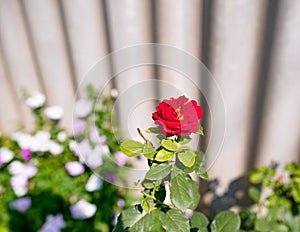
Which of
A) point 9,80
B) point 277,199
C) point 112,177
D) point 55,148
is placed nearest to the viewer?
point 112,177

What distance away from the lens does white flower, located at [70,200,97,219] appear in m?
1.43

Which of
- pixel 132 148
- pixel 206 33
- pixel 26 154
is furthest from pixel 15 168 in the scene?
pixel 132 148

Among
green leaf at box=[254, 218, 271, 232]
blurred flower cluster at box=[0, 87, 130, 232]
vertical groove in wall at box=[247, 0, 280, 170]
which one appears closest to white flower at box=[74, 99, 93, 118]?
blurred flower cluster at box=[0, 87, 130, 232]

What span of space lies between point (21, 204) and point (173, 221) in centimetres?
98

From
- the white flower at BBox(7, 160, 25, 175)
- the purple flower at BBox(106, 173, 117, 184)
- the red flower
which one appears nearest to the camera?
the red flower

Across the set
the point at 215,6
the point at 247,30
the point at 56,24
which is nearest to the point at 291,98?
the point at 247,30

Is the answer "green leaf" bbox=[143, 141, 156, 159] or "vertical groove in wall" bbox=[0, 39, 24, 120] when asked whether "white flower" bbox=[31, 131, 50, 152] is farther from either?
"green leaf" bbox=[143, 141, 156, 159]

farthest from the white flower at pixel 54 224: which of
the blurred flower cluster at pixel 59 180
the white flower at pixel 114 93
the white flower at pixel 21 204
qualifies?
the white flower at pixel 114 93

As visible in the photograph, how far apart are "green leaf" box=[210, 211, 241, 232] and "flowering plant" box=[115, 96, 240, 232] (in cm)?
27

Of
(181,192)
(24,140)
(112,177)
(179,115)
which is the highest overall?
(179,115)

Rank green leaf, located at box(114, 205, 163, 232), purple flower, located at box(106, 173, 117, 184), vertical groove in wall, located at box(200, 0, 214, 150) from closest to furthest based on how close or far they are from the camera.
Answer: green leaf, located at box(114, 205, 163, 232)
purple flower, located at box(106, 173, 117, 184)
vertical groove in wall, located at box(200, 0, 214, 150)

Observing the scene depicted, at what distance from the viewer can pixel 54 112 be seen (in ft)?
5.48

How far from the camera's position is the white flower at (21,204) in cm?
149

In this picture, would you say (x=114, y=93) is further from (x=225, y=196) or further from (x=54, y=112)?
(x=225, y=196)
